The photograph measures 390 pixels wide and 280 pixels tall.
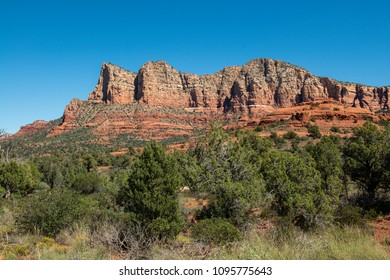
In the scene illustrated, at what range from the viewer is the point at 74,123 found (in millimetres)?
107812

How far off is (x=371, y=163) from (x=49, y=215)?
60.5 feet

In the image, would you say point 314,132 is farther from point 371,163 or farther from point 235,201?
point 235,201

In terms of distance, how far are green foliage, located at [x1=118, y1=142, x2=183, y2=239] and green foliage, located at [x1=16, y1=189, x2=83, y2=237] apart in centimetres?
259

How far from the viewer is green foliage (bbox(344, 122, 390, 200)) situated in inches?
708

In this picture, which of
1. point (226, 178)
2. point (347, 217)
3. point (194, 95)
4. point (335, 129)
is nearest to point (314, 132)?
point (335, 129)

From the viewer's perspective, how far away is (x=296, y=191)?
12.9m

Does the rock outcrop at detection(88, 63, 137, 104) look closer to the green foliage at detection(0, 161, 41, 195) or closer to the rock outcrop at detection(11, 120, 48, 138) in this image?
the rock outcrop at detection(11, 120, 48, 138)

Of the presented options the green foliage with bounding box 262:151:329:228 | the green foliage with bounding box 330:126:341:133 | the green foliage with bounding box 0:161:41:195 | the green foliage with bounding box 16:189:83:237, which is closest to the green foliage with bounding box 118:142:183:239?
the green foliage with bounding box 16:189:83:237

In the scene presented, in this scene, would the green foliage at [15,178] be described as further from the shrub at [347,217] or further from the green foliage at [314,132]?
the green foliage at [314,132]

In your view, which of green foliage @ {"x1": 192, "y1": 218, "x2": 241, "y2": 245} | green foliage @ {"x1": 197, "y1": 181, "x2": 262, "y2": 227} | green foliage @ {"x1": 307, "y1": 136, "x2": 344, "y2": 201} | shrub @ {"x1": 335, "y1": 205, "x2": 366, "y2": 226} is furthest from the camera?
green foliage @ {"x1": 307, "y1": 136, "x2": 344, "y2": 201}

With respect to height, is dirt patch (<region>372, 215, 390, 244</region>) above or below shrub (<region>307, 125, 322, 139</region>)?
below

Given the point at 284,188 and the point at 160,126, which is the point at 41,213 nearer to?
the point at 284,188
